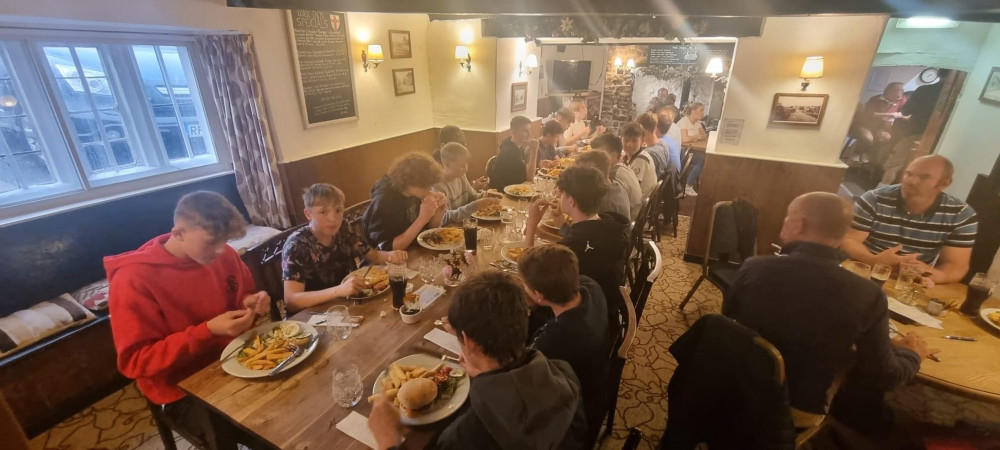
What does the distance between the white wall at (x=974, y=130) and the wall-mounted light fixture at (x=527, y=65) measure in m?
5.13

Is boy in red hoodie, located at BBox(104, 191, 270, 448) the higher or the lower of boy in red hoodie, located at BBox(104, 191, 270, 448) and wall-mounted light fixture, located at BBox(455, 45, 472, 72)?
the lower

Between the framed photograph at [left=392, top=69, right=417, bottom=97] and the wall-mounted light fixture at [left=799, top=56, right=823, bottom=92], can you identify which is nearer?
the wall-mounted light fixture at [left=799, top=56, right=823, bottom=92]

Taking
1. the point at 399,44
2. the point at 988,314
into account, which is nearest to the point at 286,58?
the point at 399,44

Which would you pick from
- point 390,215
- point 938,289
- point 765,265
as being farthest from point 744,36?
point 390,215

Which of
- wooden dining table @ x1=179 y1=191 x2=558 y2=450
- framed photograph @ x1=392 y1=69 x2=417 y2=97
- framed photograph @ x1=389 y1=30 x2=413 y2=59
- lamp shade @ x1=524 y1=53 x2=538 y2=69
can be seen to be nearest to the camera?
wooden dining table @ x1=179 y1=191 x2=558 y2=450

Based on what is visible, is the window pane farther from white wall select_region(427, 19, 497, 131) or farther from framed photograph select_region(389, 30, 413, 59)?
white wall select_region(427, 19, 497, 131)

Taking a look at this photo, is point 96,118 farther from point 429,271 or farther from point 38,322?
point 429,271

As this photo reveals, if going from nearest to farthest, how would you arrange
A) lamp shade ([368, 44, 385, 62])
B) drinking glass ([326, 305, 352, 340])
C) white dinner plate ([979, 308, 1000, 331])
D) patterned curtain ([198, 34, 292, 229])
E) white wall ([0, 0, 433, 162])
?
drinking glass ([326, 305, 352, 340]), white dinner plate ([979, 308, 1000, 331]), white wall ([0, 0, 433, 162]), patterned curtain ([198, 34, 292, 229]), lamp shade ([368, 44, 385, 62])

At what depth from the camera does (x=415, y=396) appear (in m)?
1.30

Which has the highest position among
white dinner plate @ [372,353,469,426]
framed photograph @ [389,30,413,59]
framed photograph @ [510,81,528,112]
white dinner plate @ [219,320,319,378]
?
framed photograph @ [389,30,413,59]

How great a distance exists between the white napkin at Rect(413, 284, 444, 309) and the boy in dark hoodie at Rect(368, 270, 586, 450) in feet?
2.22

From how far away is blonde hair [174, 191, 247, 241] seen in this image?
157 centimetres

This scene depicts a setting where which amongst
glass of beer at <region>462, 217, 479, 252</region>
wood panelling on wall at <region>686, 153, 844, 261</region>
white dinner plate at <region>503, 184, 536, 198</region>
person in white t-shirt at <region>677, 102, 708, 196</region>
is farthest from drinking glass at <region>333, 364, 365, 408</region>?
person in white t-shirt at <region>677, 102, 708, 196</region>

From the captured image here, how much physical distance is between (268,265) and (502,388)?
1.72 metres
